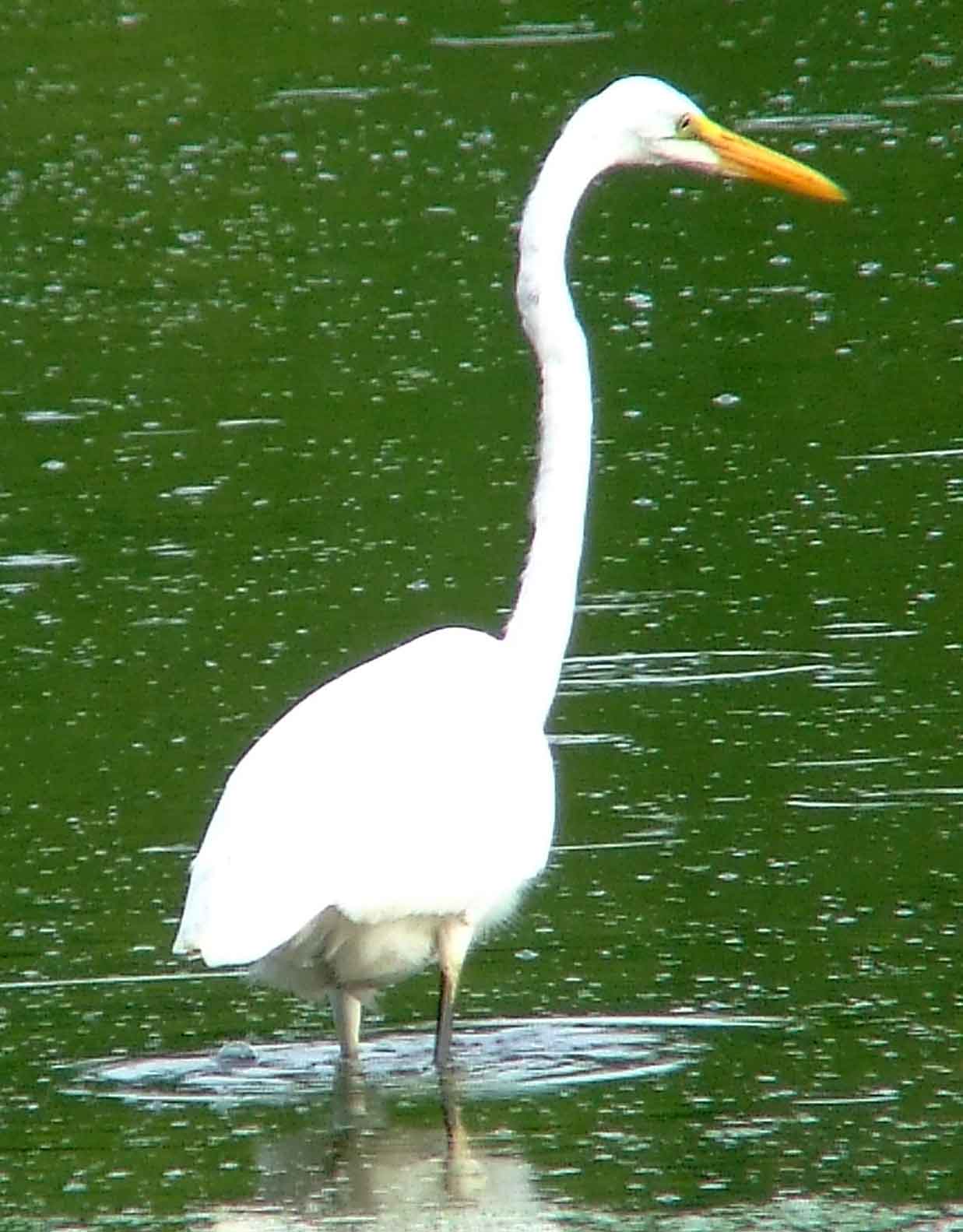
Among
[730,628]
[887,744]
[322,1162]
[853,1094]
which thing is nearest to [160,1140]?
[322,1162]

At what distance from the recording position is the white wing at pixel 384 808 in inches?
211

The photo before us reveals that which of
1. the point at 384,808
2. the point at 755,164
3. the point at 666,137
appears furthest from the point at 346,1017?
the point at 755,164

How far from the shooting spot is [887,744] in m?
7.23

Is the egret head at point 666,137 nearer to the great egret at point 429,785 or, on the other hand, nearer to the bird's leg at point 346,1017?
the great egret at point 429,785

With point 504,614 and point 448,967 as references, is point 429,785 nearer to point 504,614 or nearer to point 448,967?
point 448,967

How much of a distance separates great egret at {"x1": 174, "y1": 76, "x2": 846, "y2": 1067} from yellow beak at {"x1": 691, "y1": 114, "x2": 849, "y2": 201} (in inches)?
5.9

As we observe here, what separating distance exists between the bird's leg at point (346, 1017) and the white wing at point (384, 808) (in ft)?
0.84

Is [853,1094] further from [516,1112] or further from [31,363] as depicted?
[31,363]

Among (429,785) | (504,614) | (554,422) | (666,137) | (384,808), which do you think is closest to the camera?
(384,808)

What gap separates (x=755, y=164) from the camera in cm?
675

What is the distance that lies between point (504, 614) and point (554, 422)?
2.29m

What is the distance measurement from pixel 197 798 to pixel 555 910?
3.80 ft

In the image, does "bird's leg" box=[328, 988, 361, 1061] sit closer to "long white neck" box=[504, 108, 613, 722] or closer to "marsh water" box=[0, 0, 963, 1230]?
"marsh water" box=[0, 0, 963, 1230]

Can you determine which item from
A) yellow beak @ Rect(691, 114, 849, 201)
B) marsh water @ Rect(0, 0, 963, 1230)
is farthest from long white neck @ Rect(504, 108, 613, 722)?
marsh water @ Rect(0, 0, 963, 1230)
